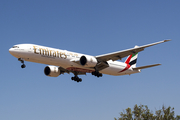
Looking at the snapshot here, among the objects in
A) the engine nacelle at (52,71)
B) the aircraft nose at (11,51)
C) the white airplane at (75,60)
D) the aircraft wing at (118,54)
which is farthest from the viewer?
the engine nacelle at (52,71)

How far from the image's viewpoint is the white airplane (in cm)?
3372

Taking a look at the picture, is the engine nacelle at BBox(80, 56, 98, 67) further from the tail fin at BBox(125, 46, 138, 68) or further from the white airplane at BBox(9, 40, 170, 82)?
the tail fin at BBox(125, 46, 138, 68)

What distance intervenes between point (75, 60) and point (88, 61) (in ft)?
6.27

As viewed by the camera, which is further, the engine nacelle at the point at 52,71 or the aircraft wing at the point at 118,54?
the engine nacelle at the point at 52,71

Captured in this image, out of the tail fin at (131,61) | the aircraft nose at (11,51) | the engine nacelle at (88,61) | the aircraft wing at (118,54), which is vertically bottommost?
the aircraft nose at (11,51)

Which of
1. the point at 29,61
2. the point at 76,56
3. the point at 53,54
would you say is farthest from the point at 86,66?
the point at 29,61

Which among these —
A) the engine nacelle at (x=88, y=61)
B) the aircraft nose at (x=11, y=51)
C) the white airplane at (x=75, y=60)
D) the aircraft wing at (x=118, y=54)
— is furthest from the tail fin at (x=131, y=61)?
the aircraft nose at (x=11, y=51)

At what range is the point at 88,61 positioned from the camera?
3694cm

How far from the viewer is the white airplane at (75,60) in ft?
111

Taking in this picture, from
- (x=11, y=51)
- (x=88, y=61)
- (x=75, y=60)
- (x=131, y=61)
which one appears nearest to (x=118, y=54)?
(x=88, y=61)

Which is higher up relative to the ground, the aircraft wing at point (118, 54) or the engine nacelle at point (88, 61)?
the aircraft wing at point (118, 54)

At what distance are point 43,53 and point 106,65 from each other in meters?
10.4

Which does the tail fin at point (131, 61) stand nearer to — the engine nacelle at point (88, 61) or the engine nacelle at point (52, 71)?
the engine nacelle at point (88, 61)

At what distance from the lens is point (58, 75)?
44.1m
